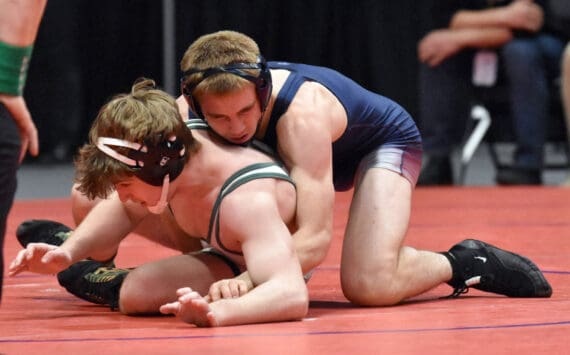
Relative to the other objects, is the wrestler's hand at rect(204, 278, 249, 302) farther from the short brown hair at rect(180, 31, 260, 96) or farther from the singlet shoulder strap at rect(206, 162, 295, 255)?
the short brown hair at rect(180, 31, 260, 96)

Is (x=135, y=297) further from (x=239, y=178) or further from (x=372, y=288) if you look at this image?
(x=372, y=288)

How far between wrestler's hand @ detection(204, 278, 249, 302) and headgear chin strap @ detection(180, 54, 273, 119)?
45 centimetres

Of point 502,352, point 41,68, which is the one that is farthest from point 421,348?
point 41,68

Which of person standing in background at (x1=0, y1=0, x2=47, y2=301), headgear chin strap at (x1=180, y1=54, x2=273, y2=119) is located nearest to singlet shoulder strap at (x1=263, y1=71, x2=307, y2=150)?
headgear chin strap at (x1=180, y1=54, x2=273, y2=119)

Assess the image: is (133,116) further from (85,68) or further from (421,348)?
(85,68)

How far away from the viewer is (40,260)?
283 centimetres

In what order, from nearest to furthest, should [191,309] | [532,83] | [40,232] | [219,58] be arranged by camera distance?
[191,309] < [219,58] < [40,232] < [532,83]

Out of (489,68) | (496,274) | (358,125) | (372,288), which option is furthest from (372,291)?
(489,68)

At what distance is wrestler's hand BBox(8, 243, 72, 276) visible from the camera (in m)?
2.78

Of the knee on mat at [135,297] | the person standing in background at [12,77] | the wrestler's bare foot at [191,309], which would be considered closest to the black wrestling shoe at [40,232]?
the knee on mat at [135,297]

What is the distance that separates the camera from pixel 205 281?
9.68ft

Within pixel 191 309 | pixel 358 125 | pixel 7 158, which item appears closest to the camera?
pixel 7 158

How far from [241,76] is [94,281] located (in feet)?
2.24

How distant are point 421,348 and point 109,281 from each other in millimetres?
1021
